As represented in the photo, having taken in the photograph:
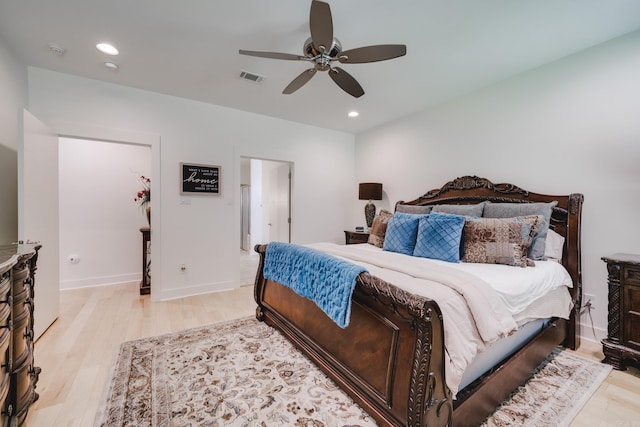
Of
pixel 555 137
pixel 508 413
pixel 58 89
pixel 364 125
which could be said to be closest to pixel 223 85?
pixel 58 89

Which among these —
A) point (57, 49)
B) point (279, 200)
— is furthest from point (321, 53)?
point (279, 200)

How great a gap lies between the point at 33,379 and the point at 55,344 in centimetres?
92

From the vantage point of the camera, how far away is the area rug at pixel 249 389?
151 centimetres

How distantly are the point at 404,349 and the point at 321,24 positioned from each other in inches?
74.4

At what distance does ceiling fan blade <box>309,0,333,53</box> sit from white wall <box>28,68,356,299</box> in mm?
2284

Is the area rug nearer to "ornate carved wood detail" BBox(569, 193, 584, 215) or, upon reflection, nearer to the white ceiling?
"ornate carved wood detail" BBox(569, 193, 584, 215)

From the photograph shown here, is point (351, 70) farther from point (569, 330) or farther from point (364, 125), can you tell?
point (569, 330)

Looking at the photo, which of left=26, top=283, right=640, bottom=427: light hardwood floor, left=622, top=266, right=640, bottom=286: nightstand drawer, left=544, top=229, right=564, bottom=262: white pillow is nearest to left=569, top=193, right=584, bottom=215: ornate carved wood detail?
left=544, top=229, right=564, bottom=262: white pillow

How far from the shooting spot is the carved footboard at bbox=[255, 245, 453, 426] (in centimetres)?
116

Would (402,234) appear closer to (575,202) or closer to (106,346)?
(575,202)

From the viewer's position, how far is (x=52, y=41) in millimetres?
2293

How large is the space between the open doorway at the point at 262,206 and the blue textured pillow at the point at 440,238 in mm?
2483

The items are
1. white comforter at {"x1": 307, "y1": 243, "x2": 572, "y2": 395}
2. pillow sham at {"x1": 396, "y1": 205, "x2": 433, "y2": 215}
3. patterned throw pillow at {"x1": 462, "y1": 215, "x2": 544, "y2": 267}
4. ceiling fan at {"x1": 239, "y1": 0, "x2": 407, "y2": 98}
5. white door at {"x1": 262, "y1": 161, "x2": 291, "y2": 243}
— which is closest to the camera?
white comforter at {"x1": 307, "y1": 243, "x2": 572, "y2": 395}

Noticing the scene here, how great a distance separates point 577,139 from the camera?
8.04 ft
